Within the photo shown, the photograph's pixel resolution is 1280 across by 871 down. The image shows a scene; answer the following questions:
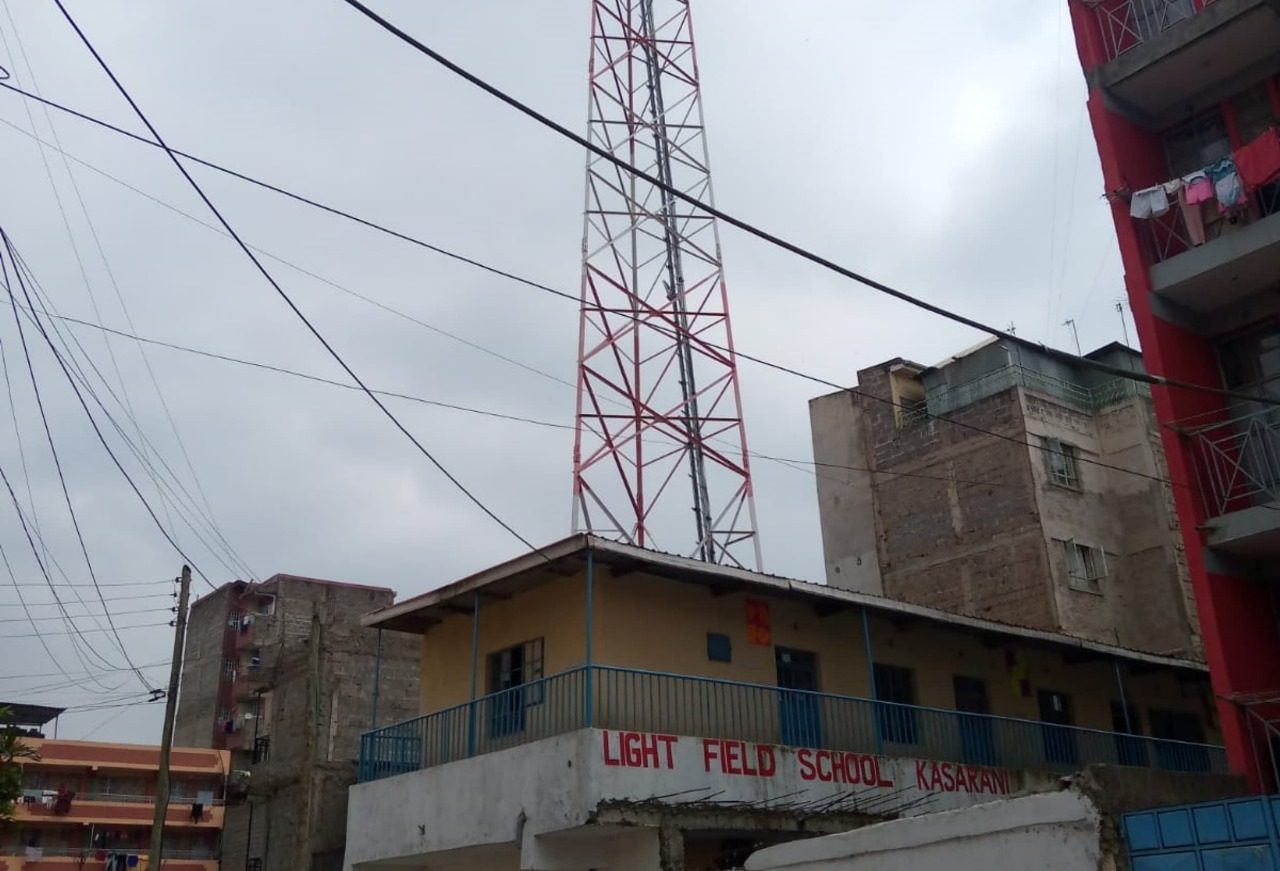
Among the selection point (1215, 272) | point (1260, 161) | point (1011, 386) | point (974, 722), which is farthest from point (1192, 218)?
point (1011, 386)

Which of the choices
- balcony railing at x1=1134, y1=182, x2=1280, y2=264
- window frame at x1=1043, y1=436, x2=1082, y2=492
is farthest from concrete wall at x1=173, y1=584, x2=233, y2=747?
balcony railing at x1=1134, y1=182, x2=1280, y2=264

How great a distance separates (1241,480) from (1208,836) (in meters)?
7.57

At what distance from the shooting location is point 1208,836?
927 centimetres

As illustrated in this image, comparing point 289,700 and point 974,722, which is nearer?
point 974,722

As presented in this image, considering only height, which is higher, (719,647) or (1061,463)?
(1061,463)

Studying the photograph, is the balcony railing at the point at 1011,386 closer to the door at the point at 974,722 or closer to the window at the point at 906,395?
the window at the point at 906,395

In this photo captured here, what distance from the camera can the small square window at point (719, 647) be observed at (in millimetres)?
17500

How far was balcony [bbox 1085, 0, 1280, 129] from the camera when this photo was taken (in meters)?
15.7

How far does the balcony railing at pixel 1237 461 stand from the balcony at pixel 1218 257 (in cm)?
181

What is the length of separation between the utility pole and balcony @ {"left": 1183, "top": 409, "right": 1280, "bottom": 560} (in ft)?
57.7

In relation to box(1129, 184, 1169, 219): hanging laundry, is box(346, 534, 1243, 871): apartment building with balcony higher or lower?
lower

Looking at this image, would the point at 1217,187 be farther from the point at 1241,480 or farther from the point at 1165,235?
the point at 1241,480

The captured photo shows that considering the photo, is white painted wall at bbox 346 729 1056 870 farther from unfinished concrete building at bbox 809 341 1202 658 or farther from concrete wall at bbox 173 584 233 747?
concrete wall at bbox 173 584 233 747

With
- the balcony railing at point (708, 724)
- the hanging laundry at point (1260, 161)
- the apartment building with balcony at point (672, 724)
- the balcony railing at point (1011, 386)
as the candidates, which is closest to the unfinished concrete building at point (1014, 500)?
the balcony railing at point (1011, 386)
